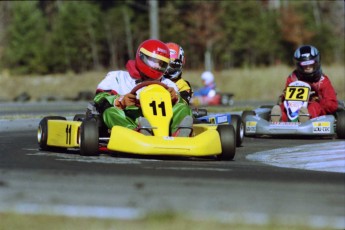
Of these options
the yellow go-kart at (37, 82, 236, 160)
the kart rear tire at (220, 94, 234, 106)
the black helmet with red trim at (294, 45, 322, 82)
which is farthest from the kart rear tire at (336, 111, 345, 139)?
the kart rear tire at (220, 94, 234, 106)

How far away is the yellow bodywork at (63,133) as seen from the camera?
905 cm

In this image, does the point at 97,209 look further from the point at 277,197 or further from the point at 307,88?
the point at 307,88

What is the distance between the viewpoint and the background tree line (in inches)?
2327

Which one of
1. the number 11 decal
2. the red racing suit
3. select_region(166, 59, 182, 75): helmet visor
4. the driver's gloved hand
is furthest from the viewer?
the red racing suit

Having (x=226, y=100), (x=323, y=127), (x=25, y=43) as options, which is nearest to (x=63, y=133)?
(x=323, y=127)

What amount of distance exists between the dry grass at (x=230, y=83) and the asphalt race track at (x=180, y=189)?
21727 mm

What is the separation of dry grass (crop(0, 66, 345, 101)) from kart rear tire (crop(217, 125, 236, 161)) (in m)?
20.5

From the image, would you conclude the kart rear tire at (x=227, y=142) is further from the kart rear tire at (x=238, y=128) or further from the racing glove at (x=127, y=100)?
the kart rear tire at (x=238, y=128)

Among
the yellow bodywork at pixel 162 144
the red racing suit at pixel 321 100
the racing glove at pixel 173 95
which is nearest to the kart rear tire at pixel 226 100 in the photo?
the red racing suit at pixel 321 100

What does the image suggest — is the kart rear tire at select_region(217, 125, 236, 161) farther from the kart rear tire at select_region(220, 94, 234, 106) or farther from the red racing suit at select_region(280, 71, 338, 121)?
the kart rear tire at select_region(220, 94, 234, 106)

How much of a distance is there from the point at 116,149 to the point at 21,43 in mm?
55781

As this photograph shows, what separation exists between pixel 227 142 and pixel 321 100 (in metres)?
4.48

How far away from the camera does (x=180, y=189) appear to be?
5637 mm

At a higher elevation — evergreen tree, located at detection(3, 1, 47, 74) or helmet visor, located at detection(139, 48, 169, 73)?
evergreen tree, located at detection(3, 1, 47, 74)
